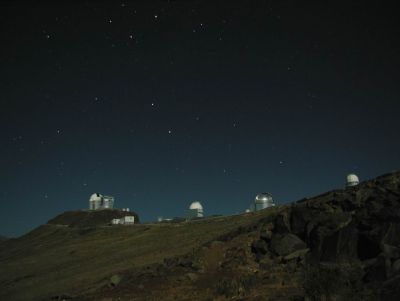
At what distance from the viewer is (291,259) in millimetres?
20438

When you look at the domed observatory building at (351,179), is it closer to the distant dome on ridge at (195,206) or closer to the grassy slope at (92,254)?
the grassy slope at (92,254)

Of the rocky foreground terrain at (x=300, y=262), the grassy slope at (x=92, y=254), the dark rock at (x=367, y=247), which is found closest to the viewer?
the rocky foreground terrain at (x=300, y=262)

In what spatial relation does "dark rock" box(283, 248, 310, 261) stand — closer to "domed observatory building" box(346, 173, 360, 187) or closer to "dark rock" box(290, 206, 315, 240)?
"dark rock" box(290, 206, 315, 240)

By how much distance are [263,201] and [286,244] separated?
6698cm

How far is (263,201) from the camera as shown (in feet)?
288

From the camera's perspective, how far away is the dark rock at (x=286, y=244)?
2136cm

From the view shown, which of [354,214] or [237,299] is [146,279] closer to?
[237,299]

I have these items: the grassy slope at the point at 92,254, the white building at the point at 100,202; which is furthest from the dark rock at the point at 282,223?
the white building at the point at 100,202

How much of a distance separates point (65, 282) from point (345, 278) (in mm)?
30289

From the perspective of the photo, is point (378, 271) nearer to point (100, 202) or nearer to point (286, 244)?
point (286, 244)

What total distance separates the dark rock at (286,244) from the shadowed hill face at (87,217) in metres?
78.6

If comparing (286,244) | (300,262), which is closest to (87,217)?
(286,244)

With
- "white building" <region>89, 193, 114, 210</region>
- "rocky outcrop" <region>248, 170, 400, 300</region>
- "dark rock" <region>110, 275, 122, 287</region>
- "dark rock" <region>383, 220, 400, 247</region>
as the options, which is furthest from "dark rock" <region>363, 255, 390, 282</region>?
"white building" <region>89, 193, 114, 210</region>

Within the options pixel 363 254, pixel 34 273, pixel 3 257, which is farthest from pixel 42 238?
pixel 363 254
